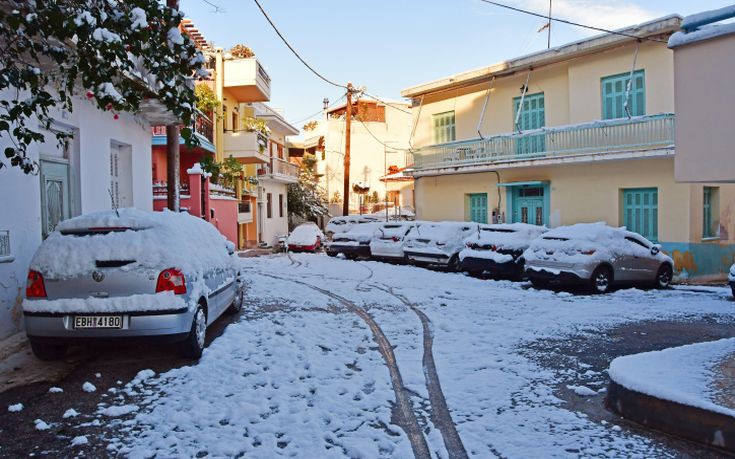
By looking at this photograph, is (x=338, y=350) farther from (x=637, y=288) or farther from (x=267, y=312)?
(x=637, y=288)

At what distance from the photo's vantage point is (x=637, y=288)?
14.2 m

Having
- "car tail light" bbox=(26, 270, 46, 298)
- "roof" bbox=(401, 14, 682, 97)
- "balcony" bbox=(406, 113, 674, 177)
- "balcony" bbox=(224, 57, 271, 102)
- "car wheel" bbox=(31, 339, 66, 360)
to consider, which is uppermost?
"balcony" bbox=(224, 57, 271, 102)

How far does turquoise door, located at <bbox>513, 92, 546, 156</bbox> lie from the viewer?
21781 millimetres

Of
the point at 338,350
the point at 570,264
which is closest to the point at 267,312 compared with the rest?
the point at 338,350

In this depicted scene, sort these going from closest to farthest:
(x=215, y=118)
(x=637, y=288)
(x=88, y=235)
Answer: (x=88, y=235), (x=637, y=288), (x=215, y=118)

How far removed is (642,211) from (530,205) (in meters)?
4.55

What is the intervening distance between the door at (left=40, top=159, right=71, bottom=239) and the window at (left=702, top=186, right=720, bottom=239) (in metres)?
18.0

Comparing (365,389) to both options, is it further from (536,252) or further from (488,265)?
(488,265)

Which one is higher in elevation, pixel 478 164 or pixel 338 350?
pixel 478 164

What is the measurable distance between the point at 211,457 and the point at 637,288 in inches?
495

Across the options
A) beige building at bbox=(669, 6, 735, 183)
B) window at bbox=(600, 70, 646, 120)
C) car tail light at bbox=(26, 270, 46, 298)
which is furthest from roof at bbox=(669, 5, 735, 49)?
window at bbox=(600, 70, 646, 120)

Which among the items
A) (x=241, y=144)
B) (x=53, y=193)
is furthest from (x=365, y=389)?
(x=241, y=144)

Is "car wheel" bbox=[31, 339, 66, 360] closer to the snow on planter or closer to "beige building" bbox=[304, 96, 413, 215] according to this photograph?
the snow on planter

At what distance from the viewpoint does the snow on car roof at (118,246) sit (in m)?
6.05
